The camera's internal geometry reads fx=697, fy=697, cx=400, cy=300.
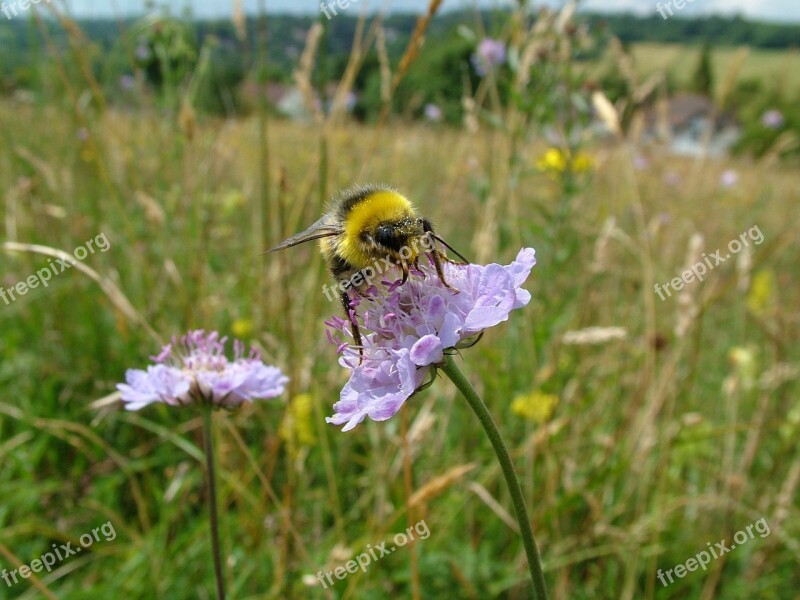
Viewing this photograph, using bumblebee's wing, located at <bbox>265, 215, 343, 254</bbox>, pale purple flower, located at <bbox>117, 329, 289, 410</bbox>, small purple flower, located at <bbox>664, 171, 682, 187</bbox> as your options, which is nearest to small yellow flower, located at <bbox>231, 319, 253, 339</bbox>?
pale purple flower, located at <bbox>117, 329, 289, 410</bbox>

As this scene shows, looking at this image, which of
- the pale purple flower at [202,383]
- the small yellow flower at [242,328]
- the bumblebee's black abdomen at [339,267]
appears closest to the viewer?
the bumblebee's black abdomen at [339,267]

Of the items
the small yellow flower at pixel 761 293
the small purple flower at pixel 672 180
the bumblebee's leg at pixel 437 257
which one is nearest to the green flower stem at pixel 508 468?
the bumblebee's leg at pixel 437 257

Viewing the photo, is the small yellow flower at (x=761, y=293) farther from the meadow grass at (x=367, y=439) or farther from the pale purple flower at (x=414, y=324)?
the pale purple flower at (x=414, y=324)

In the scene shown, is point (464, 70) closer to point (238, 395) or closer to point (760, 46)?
point (238, 395)

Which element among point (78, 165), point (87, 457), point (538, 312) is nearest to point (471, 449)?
point (538, 312)
